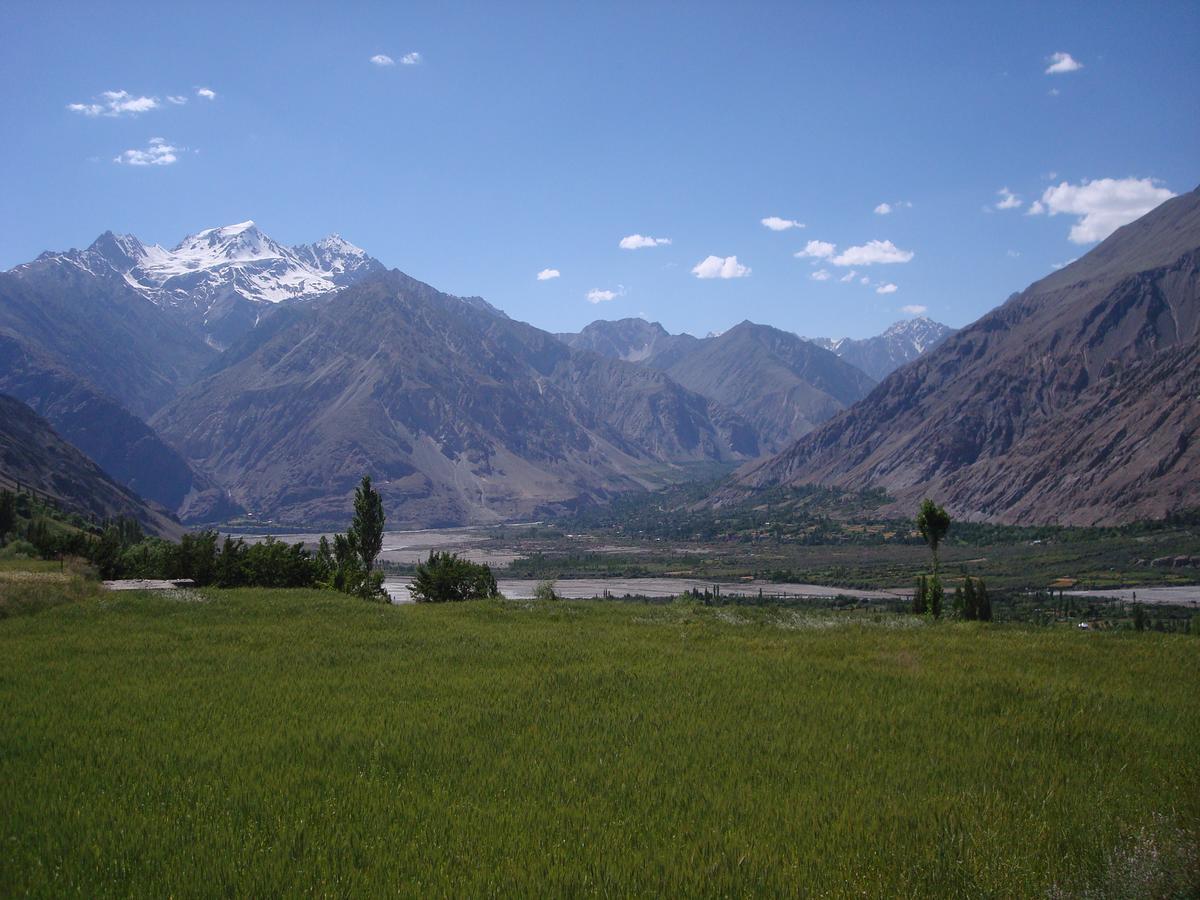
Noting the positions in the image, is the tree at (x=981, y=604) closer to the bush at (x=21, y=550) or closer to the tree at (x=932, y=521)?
the tree at (x=932, y=521)

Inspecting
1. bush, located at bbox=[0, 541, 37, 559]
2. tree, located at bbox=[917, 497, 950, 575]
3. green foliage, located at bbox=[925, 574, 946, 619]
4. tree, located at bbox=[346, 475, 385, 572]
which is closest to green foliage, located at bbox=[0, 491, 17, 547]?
bush, located at bbox=[0, 541, 37, 559]

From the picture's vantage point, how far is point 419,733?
1566 centimetres

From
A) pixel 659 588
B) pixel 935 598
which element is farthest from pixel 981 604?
pixel 659 588

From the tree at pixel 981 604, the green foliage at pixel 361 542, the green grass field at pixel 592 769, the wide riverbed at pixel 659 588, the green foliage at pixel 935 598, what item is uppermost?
the green foliage at pixel 361 542

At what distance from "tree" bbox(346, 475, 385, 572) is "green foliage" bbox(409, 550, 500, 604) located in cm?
694

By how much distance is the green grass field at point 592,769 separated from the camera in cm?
1003

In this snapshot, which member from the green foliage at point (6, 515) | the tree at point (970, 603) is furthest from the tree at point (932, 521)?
the green foliage at point (6, 515)

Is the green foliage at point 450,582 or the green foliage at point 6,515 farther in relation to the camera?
the green foliage at point 6,515

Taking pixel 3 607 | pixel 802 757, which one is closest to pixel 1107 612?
pixel 802 757

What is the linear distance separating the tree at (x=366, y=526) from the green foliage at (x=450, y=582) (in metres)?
6.94

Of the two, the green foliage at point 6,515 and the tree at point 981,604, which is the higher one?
the green foliage at point 6,515

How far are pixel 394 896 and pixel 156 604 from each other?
2611 cm

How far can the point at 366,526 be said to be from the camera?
53.9 m

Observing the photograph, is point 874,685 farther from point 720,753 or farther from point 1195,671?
point 1195,671
